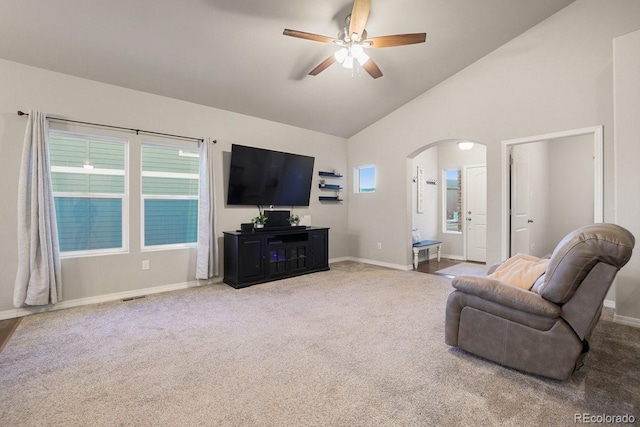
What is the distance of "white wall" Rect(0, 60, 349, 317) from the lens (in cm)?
313

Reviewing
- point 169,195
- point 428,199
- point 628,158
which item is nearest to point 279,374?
point 169,195

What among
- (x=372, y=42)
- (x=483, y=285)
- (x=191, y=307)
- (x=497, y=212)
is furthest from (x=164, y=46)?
(x=497, y=212)

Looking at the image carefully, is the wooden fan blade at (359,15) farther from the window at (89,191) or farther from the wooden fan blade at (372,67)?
the window at (89,191)

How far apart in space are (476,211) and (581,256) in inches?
196

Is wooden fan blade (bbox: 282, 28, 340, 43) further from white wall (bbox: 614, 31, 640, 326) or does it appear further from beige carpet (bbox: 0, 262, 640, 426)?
white wall (bbox: 614, 31, 640, 326)

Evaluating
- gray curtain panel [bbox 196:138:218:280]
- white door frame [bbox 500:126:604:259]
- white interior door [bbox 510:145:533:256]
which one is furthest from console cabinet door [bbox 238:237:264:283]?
white interior door [bbox 510:145:533:256]

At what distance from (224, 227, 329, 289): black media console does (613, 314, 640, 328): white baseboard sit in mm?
3750

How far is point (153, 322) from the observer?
2971 mm

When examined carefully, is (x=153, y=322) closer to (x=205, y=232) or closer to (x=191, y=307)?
(x=191, y=307)

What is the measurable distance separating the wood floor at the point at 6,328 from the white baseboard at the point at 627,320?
18.6ft

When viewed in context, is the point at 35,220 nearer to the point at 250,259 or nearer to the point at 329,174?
the point at 250,259

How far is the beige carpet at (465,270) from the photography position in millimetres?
5121

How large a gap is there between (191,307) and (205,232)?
1.18 metres
